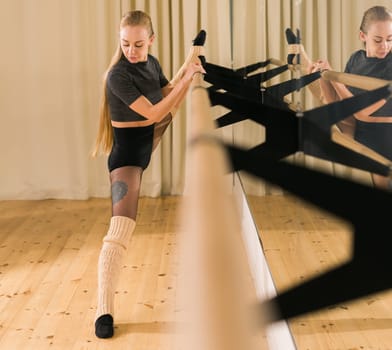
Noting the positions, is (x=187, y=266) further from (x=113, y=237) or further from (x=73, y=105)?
(x=73, y=105)

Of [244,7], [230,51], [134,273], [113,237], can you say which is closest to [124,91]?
[113,237]

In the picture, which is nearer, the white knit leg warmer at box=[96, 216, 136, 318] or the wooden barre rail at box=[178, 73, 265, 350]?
the wooden barre rail at box=[178, 73, 265, 350]

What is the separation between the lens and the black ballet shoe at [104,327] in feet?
8.50

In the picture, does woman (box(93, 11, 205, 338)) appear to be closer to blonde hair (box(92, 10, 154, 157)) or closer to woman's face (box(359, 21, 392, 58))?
blonde hair (box(92, 10, 154, 157))

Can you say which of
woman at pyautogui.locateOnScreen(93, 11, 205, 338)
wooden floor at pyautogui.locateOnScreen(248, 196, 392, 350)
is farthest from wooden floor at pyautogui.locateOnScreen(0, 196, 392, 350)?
woman at pyautogui.locateOnScreen(93, 11, 205, 338)

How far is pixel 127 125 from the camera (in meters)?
2.88

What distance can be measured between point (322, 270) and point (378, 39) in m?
0.29

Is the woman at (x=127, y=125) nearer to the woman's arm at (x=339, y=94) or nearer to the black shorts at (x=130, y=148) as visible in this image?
the black shorts at (x=130, y=148)

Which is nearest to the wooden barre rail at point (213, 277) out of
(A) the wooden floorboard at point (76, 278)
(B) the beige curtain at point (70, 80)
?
(A) the wooden floorboard at point (76, 278)

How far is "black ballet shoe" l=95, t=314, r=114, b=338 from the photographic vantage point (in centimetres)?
259

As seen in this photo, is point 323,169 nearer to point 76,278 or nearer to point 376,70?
point 376,70

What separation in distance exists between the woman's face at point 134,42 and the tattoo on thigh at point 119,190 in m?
0.51

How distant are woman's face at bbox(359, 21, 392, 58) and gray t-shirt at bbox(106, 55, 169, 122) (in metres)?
2.04

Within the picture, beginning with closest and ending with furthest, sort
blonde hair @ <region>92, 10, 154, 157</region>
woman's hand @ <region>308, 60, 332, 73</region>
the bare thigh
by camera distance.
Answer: woman's hand @ <region>308, 60, 332, 73</region>
the bare thigh
blonde hair @ <region>92, 10, 154, 157</region>
